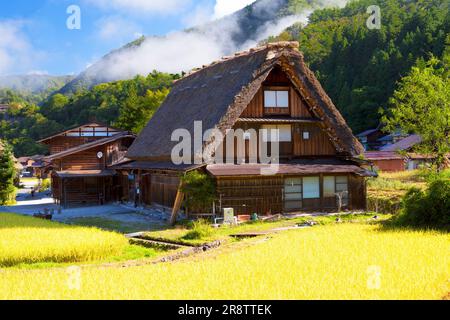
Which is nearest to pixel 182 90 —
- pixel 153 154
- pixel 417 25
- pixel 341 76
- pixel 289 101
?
pixel 153 154

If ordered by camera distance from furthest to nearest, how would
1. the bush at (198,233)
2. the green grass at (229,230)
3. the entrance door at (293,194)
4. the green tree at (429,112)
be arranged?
the green tree at (429,112), the entrance door at (293,194), the bush at (198,233), the green grass at (229,230)

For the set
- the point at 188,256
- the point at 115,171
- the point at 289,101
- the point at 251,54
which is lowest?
the point at 188,256

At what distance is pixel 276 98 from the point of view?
25141mm

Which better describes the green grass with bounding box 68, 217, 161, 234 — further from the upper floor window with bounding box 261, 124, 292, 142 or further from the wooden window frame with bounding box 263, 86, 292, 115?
the wooden window frame with bounding box 263, 86, 292, 115

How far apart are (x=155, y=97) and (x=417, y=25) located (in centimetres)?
5321

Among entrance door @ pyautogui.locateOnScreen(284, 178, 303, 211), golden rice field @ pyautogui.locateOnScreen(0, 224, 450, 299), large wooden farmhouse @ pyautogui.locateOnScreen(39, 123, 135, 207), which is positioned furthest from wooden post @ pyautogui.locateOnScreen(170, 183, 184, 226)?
large wooden farmhouse @ pyautogui.locateOnScreen(39, 123, 135, 207)

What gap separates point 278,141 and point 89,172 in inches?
576

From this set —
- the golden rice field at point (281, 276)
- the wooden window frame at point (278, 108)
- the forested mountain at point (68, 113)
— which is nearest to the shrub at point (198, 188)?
the wooden window frame at point (278, 108)

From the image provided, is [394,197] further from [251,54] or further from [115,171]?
[115,171]

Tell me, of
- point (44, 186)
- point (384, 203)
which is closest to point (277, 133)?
point (384, 203)

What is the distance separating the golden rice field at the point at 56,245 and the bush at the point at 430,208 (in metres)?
9.83

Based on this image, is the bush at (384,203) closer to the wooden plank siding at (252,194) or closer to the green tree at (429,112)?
the green tree at (429,112)

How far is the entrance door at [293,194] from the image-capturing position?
24.1 m

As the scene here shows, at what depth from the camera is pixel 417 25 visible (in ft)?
270
